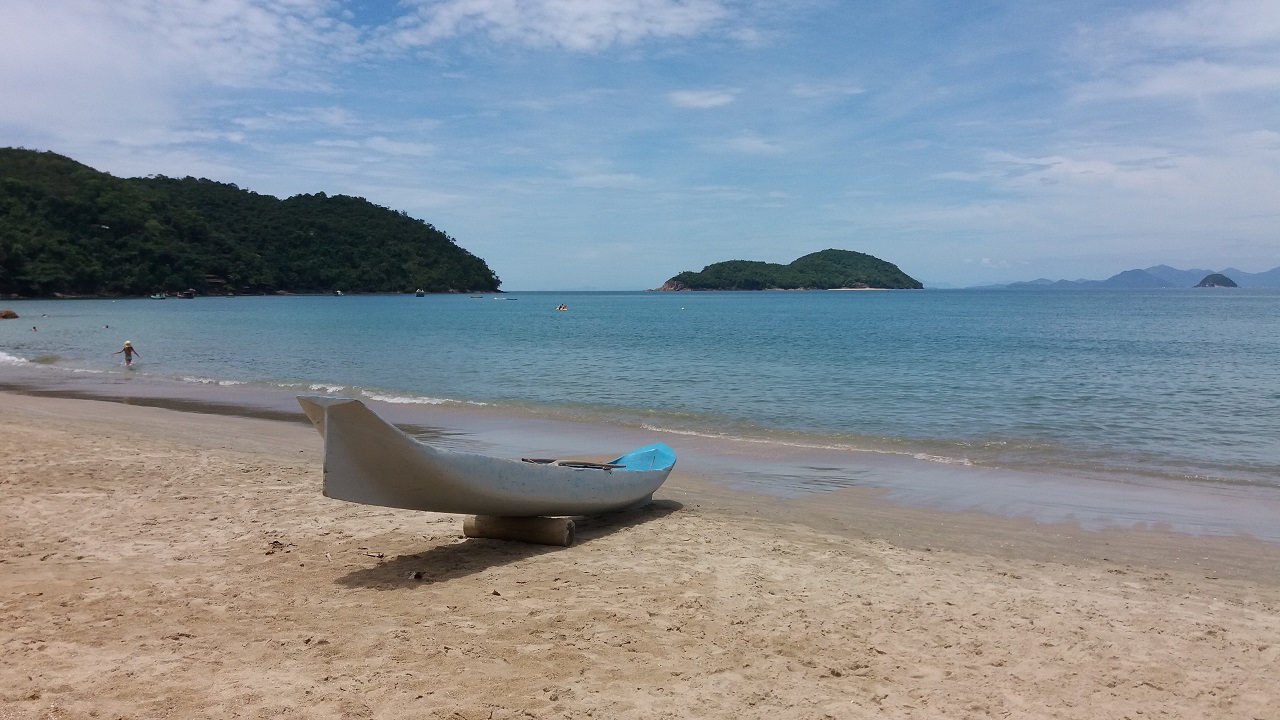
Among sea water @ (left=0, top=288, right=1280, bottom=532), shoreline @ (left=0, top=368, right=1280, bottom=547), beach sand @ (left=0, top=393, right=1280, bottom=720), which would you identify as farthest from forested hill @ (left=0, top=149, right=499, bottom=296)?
beach sand @ (left=0, top=393, right=1280, bottom=720)

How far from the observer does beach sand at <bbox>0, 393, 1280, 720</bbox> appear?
4.21 m

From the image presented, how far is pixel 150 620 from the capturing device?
506cm

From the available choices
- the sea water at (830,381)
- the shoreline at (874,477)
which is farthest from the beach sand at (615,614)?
the sea water at (830,381)

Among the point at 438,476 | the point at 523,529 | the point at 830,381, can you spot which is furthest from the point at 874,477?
the point at 830,381

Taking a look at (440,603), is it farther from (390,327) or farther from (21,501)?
(390,327)

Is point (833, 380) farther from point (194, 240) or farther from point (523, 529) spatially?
point (194, 240)

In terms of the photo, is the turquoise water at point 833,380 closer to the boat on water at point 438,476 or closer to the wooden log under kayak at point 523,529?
the boat on water at point 438,476

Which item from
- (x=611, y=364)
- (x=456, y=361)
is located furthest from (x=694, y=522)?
(x=456, y=361)

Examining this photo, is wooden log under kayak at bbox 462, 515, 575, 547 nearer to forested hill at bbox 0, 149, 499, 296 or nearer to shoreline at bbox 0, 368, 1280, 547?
shoreline at bbox 0, 368, 1280, 547

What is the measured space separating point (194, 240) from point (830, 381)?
123680mm

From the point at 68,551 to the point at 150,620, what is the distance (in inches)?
82.3

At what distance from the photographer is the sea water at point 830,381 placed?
13.5 metres

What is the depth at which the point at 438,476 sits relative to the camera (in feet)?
20.1

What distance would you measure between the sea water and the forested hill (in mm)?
59654
